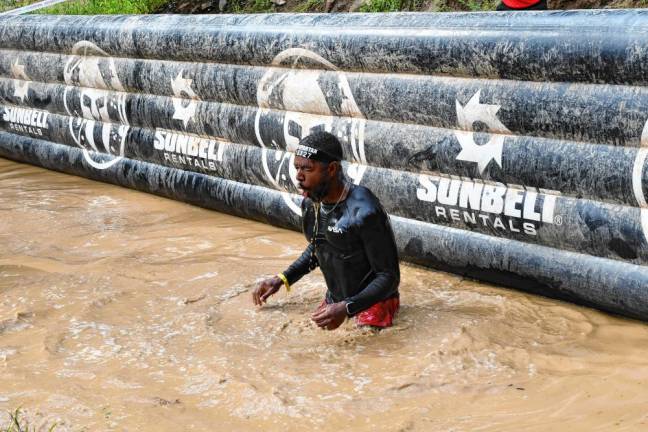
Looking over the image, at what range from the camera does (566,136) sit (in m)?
3.97

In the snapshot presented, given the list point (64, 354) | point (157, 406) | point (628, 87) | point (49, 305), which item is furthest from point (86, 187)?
point (628, 87)

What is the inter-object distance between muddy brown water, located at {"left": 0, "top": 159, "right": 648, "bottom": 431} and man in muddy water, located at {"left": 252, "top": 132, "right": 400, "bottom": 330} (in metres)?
0.17

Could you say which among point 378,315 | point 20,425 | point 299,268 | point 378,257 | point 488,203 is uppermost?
point 488,203

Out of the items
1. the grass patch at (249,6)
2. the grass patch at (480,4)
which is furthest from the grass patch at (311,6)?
the grass patch at (480,4)

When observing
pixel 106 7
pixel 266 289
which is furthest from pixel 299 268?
pixel 106 7

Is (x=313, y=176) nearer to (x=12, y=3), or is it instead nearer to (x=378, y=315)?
(x=378, y=315)

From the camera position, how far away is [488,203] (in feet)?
14.0

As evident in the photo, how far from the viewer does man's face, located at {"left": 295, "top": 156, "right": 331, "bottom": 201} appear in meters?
3.65

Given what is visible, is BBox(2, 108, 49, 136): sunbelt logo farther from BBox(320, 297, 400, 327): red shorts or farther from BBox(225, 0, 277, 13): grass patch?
BBox(320, 297, 400, 327): red shorts

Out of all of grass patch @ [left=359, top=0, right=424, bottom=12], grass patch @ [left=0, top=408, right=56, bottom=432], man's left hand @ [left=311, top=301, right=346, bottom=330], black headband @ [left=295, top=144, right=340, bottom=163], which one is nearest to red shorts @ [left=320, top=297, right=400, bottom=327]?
man's left hand @ [left=311, top=301, right=346, bottom=330]

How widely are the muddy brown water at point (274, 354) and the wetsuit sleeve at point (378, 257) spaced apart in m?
0.23

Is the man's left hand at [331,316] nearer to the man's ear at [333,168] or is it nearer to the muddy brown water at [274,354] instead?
the muddy brown water at [274,354]

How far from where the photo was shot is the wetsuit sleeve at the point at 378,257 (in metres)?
3.63

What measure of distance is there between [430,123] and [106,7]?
5340mm
